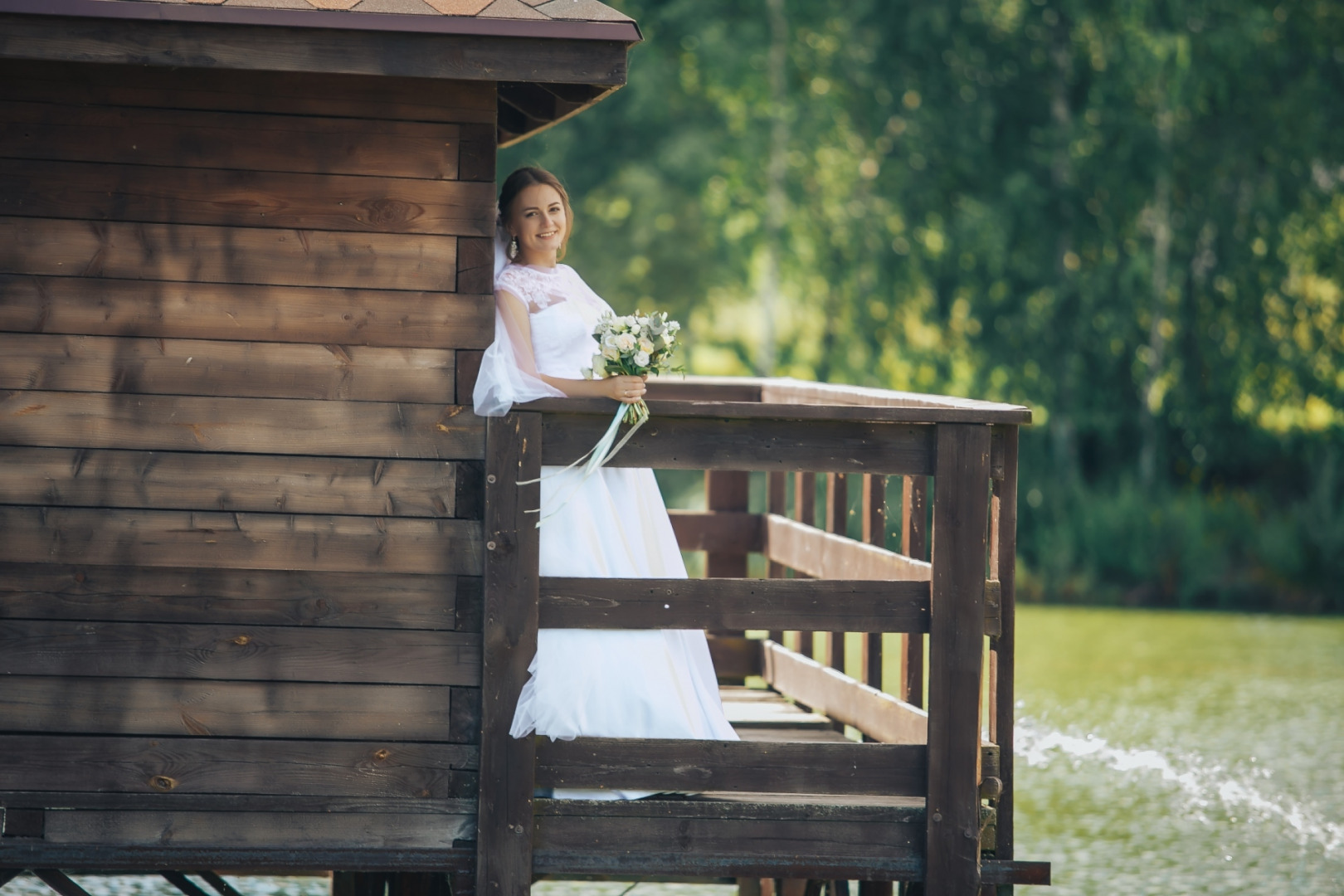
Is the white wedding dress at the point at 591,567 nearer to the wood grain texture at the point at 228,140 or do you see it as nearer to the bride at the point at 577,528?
the bride at the point at 577,528

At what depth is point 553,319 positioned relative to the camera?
457 centimetres

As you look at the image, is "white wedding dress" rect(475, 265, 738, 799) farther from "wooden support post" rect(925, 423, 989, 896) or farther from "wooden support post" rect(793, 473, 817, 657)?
"wooden support post" rect(793, 473, 817, 657)

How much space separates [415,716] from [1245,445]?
1501cm

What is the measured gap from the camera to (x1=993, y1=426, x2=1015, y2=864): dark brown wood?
Answer: 4430 mm

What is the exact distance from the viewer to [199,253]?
429cm

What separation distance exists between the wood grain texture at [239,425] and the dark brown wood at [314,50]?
89 centimetres

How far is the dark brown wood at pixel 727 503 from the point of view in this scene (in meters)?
6.55

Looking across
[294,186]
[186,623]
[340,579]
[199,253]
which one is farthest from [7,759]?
[294,186]

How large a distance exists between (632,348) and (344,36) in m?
1.07

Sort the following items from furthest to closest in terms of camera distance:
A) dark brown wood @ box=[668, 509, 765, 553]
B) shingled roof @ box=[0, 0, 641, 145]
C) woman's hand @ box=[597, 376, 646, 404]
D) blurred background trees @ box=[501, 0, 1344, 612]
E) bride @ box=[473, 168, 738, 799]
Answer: blurred background trees @ box=[501, 0, 1344, 612] < dark brown wood @ box=[668, 509, 765, 553] < bride @ box=[473, 168, 738, 799] < woman's hand @ box=[597, 376, 646, 404] < shingled roof @ box=[0, 0, 641, 145]

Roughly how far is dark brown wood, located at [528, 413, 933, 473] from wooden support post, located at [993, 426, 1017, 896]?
26cm

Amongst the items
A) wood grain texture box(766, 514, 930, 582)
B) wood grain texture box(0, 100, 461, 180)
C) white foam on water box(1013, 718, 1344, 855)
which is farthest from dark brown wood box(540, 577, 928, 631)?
white foam on water box(1013, 718, 1344, 855)

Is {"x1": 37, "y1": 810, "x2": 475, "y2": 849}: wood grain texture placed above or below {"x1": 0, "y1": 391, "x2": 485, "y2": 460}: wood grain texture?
below

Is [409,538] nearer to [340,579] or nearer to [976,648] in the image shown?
[340,579]
